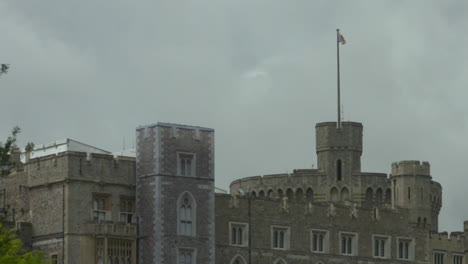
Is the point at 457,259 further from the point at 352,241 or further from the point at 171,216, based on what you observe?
the point at 171,216

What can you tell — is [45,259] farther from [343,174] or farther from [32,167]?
[343,174]

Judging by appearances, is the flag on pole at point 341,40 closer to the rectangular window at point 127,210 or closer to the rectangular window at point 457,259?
the rectangular window at point 457,259

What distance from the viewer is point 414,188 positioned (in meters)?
112

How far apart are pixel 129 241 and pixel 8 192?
32.4ft

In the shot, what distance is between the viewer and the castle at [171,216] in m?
91.2

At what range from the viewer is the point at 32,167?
94438 millimetres

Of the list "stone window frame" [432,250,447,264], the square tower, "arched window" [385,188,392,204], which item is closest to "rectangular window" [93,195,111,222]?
the square tower

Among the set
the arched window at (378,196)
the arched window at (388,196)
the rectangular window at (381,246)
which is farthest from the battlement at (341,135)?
the rectangular window at (381,246)

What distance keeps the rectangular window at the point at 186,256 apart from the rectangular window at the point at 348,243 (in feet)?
45.3

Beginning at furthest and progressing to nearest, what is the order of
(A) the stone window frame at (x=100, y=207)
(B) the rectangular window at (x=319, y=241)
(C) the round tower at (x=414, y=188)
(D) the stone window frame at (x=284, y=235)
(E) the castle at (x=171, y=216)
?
(C) the round tower at (x=414, y=188) < (B) the rectangular window at (x=319, y=241) < (D) the stone window frame at (x=284, y=235) < (A) the stone window frame at (x=100, y=207) < (E) the castle at (x=171, y=216)

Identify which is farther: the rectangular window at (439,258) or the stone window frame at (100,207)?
the rectangular window at (439,258)

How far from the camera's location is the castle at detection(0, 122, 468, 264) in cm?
9125

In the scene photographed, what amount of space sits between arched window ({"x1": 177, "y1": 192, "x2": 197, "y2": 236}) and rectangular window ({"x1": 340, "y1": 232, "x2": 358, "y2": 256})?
537 inches

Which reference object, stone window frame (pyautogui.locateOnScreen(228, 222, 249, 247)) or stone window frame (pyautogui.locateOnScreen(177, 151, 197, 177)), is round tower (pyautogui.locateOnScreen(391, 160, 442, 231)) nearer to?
stone window frame (pyautogui.locateOnScreen(228, 222, 249, 247))
